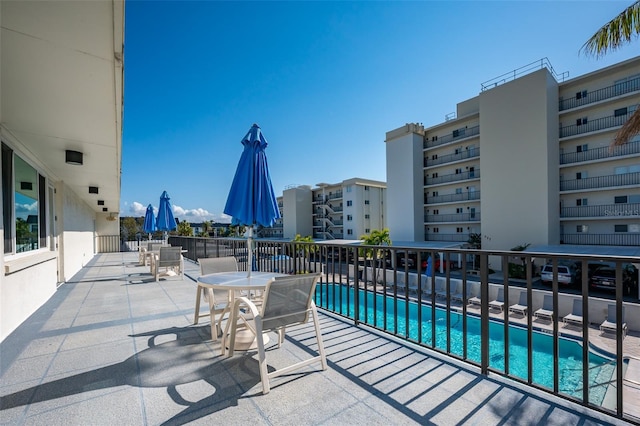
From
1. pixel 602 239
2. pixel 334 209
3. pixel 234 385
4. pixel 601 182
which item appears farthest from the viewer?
pixel 334 209

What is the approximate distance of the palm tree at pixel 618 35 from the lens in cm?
595

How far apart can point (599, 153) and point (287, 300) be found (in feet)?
81.3

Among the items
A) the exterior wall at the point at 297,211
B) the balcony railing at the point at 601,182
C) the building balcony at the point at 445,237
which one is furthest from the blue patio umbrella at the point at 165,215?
the exterior wall at the point at 297,211

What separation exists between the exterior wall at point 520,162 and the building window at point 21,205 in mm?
23940

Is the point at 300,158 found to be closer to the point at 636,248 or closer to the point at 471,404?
the point at 471,404

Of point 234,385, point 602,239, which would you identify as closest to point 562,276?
point 602,239

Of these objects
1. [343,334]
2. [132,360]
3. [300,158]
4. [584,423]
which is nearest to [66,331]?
[132,360]

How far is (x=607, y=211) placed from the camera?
1781cm

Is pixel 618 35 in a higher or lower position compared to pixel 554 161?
higher

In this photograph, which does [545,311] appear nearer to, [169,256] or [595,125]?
[169,256]

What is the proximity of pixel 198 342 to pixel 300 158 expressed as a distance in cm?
1770

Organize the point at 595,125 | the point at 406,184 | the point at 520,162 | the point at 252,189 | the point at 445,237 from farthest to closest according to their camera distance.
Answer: the point at 406,184 → the point at 445,237 → the point at 520,162 → the point at 595,125 → the point at 252,189

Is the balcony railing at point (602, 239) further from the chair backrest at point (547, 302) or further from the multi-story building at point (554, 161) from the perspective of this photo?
the chair backrest at point (547, 302)

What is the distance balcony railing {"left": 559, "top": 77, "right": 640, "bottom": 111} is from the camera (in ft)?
57.6
